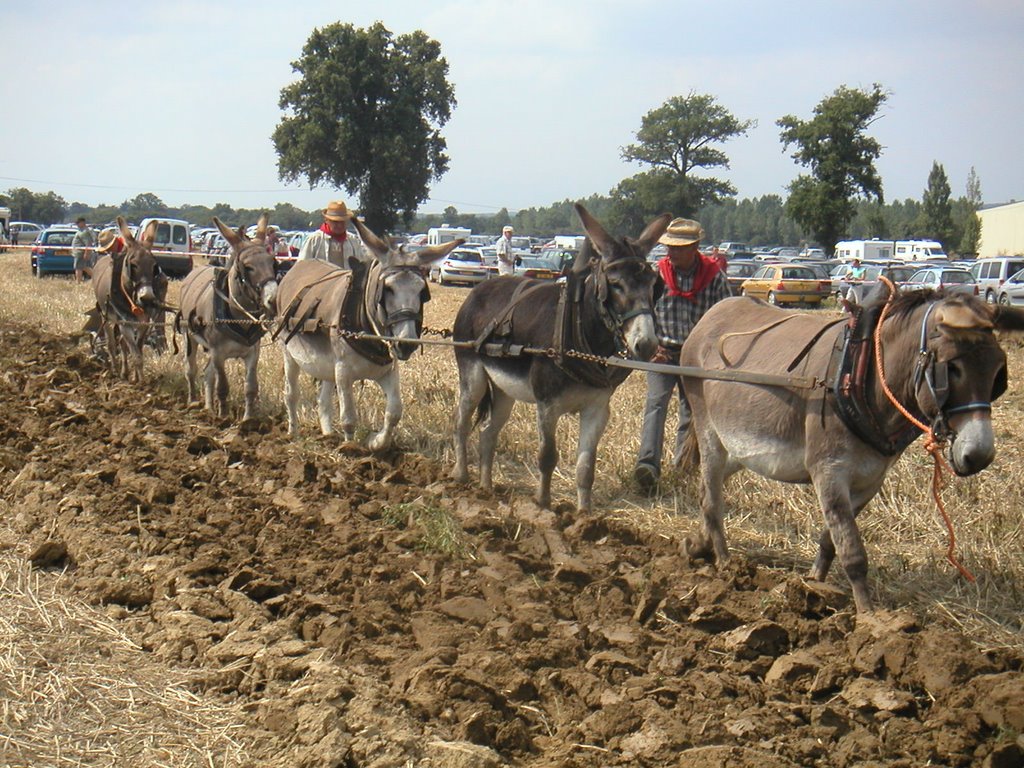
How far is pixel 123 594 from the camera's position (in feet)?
18.6

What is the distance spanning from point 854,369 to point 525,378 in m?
3.03

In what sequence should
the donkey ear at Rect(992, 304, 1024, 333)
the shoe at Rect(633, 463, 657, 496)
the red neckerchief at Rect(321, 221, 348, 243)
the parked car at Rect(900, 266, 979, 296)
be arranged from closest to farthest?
the donkey ear at Rect(992, 304, 1024, 333) < the shoe at Rect(633, 463, 657, 496) < the red neckerchief at Rect(321, 221, 348, 243) < the parked car at Rect(900, 266, 979, 296)

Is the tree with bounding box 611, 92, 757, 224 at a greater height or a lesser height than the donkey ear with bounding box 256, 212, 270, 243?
greater

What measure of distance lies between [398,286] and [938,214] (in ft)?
283

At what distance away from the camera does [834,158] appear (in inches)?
2142

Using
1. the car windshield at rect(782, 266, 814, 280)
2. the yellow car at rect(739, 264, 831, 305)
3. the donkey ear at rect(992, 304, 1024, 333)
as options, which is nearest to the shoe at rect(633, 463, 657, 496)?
the donkey ear at rect(992, 304, 1024, 333)

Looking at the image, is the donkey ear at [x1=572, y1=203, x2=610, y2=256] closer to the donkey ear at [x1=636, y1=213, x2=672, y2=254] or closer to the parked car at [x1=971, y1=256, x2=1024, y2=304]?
the donkey ear at [x1=636, y1=213, x2=672, y2=254]

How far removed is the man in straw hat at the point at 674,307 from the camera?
26.6ft

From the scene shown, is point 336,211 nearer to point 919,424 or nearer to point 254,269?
point 254,269

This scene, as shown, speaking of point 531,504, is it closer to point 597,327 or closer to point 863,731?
point 597,327

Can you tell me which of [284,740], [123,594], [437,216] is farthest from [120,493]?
[437,216]

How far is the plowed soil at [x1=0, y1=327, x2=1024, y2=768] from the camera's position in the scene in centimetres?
419

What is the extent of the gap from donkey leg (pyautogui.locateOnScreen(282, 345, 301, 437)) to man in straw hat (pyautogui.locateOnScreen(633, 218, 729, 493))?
333cm

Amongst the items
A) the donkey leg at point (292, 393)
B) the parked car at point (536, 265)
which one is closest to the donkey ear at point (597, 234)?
the donkey leg at point (292, 393)
